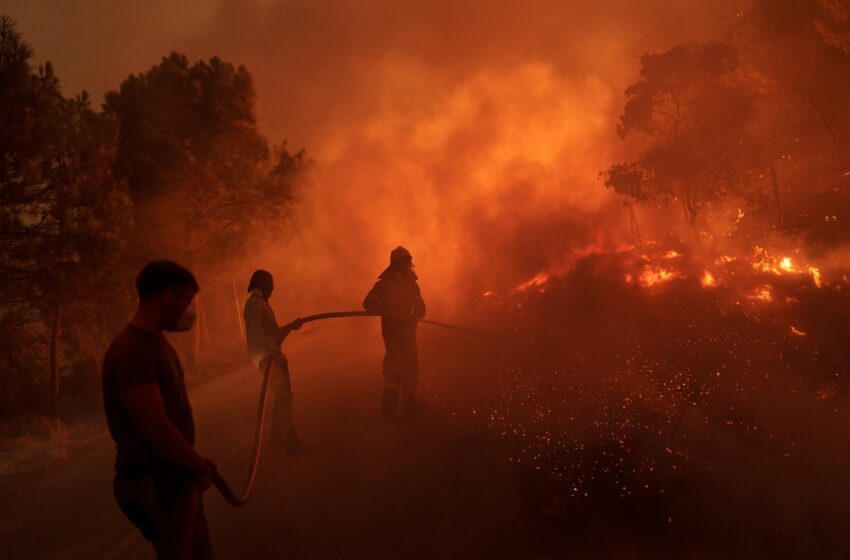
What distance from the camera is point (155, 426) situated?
2328 millimetres

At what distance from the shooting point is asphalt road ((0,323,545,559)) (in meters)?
3.79

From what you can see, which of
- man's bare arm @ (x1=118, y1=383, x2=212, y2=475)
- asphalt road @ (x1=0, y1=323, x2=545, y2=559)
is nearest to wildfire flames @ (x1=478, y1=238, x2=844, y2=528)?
asphalt road @ (x1=0, y1=323, x2=545, y2=559)

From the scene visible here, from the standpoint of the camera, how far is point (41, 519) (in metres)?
4.89

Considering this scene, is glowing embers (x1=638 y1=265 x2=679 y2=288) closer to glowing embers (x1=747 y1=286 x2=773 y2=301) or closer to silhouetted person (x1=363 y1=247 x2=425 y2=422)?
glowing embers (x1=747 y1=286 x2=773 y2=301)

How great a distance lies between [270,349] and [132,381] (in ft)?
10.4

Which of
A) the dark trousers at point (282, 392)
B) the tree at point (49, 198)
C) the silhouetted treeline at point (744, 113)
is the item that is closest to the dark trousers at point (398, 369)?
the dark trousers at point (282, 392)

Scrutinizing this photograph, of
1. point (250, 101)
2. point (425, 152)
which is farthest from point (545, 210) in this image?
point (250, 101)

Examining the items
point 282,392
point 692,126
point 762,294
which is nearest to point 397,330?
point 282,392

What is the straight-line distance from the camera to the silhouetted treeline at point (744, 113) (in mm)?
14875

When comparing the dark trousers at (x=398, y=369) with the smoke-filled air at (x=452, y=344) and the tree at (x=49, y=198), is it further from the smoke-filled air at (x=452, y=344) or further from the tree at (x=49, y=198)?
the tree at (x=49, y=198)

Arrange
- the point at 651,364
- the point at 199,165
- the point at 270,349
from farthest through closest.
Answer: the point at 199,165 < the point at 651,364 < the point at 270,349

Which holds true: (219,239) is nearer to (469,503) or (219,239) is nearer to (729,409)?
(469,503)

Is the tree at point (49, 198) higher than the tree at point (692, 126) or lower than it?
lower

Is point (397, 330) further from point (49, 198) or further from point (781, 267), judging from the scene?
point (781, 267)
